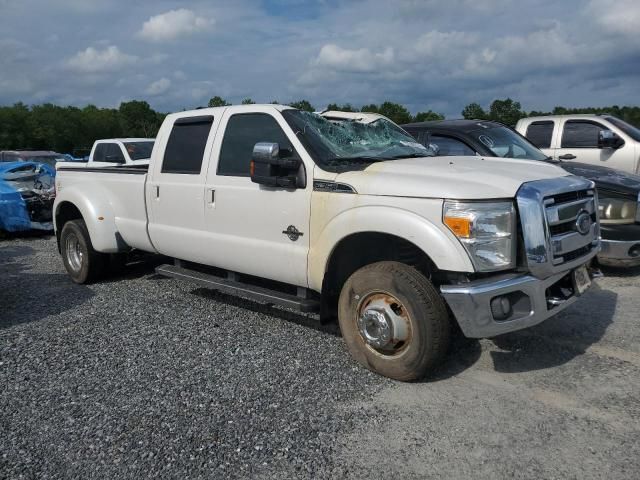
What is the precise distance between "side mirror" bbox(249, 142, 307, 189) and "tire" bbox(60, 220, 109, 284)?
3127 millimetres

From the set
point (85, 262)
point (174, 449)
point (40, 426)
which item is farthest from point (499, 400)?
point (85, 262)

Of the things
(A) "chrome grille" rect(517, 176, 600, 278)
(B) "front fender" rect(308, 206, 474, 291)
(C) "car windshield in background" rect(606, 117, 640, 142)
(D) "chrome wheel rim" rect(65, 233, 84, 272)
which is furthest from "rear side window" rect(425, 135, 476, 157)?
(D) "chrome wheel rim" rect(65, 233, 84, 272)

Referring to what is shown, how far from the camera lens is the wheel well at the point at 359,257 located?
419 centimetres

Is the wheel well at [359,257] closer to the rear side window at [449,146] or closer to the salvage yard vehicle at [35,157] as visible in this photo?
the rear side window at [449,146]

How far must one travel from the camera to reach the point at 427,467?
3.01m

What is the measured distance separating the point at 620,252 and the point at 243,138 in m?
4.30

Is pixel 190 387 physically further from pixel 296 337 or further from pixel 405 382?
pixel 405 382

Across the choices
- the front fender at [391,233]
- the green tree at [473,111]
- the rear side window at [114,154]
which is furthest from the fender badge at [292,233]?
the green tree at [473,111]

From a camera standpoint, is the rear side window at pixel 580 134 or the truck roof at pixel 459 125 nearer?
the truck roof at pixel 459 125

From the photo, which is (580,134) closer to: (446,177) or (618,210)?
(618,210)

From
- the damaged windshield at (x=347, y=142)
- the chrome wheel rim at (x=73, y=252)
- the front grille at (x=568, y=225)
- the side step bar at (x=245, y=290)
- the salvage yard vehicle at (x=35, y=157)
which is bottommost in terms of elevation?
the chrome wheel rim at (x=73, y=252)

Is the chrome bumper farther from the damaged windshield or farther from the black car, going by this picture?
the damaged windshield

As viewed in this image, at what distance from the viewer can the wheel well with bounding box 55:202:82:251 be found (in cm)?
718

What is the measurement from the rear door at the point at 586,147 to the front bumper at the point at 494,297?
6.18 m
